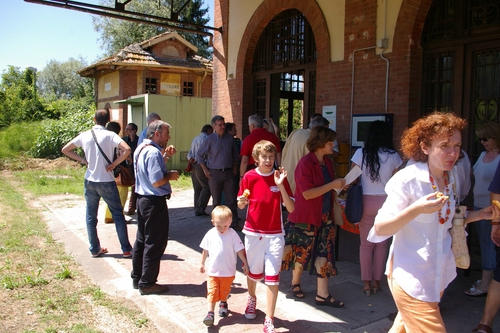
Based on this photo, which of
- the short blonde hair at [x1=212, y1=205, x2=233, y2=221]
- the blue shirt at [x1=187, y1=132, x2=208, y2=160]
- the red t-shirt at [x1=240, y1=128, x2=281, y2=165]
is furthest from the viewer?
the blue shirt at [x1=187, y1=132, x2=208, y2=160]

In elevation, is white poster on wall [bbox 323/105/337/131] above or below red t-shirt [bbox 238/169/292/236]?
above

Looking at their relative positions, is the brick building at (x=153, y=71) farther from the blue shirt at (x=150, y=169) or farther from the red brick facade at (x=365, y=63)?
the blue shirt at (x=150, y=169)

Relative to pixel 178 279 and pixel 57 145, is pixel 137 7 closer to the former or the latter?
pixel 57 145

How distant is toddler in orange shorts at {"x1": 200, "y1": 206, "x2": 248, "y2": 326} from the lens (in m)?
4.17

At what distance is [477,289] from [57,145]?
21.3 meters

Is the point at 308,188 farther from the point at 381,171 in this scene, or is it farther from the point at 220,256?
the point at 220,256

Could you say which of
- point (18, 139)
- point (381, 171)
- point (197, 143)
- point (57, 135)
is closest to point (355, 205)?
point (381, 171)

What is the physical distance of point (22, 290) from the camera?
520 cm

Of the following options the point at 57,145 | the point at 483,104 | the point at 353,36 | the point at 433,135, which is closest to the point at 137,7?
the point at 57,145

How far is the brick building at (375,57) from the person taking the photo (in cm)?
645

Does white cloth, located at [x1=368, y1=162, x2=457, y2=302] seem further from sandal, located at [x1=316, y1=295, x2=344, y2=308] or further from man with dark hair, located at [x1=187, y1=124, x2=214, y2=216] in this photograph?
man with dark hair, located at [x1=187, y1=124, x2=214, y2=216]

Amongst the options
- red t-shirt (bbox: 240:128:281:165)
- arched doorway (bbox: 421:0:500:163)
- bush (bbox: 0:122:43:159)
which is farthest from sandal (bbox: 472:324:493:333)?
bush (bbox: 0:122:43:159)

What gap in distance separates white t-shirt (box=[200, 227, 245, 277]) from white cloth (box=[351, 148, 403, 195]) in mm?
1591

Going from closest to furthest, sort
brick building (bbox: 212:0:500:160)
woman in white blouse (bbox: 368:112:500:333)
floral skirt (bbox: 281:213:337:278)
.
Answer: woman in white blouse (bbox: 368:112:500:333) < floral skirt (bbox: 281:213:337:278) < brick building (bbox: 212:0:500:160)
